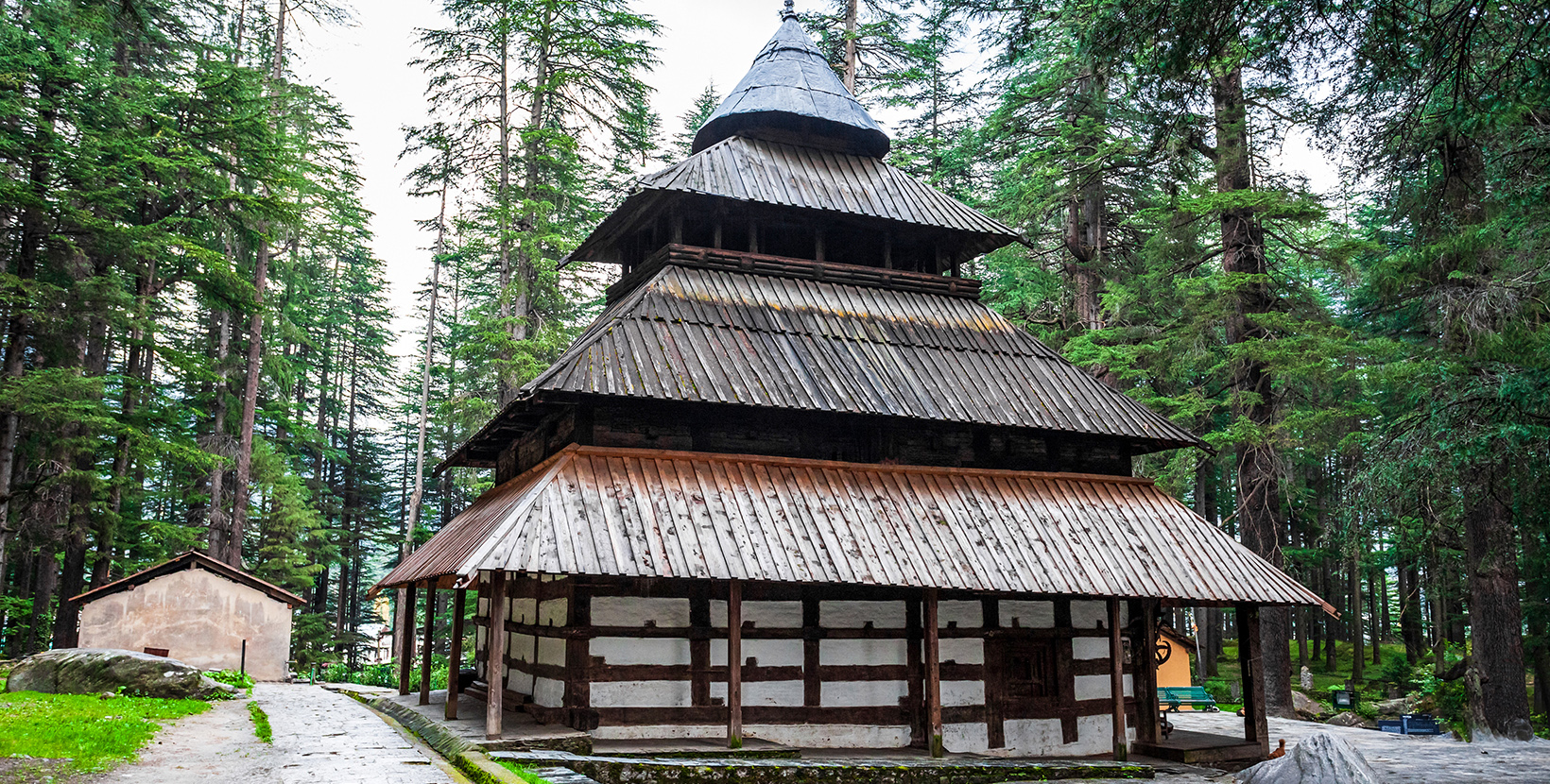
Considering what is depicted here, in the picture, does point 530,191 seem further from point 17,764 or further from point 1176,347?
point 17,764

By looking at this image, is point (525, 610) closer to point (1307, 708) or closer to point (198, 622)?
point (198, 622)

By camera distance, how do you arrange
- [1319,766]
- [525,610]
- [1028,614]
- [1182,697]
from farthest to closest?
[1182,697] < [525,610] < [1028,614] < [1319,766]

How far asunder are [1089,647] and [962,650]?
7.59ft

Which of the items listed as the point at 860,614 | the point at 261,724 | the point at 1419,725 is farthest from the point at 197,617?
the point at 1419,725

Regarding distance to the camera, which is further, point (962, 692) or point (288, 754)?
point (962, 692)

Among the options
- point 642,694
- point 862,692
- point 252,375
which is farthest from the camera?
point 252,375

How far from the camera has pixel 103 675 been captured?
17.4 m

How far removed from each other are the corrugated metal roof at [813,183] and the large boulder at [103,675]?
12.4 metres

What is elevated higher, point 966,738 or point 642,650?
point 642,650

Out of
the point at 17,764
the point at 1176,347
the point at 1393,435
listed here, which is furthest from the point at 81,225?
the point at 1393,435

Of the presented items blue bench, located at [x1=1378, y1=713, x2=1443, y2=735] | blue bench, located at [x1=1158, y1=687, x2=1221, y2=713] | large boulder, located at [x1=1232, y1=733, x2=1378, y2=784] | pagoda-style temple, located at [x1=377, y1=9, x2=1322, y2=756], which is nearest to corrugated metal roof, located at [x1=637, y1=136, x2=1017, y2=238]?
pagoda-style temple, located at [x1=377, y1=9, x2=1322, y2=756]

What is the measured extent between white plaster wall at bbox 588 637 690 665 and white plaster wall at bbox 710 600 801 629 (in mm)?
565

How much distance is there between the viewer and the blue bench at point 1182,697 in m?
21.7

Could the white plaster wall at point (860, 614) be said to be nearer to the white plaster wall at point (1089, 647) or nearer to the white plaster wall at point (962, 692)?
the white plaster wall at point (962, 692)
